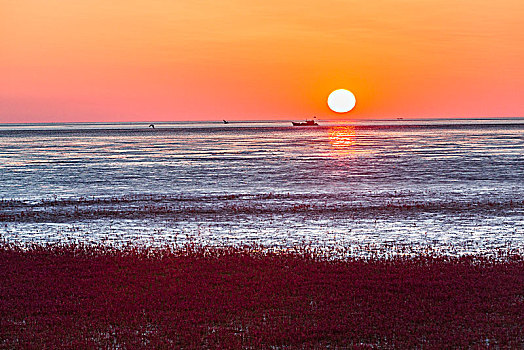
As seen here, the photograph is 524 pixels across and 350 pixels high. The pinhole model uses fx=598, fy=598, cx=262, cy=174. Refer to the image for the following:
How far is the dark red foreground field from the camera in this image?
38.1ft

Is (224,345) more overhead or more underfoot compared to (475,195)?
more underfoot

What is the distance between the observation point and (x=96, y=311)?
1318 cm

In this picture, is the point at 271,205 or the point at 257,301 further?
the point at 271,205

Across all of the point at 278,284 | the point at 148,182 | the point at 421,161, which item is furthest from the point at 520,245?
the point at 421,161

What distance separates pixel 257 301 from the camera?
13797 mm

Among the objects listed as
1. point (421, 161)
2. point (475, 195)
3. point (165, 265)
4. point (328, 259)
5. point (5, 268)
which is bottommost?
point (5, 268)

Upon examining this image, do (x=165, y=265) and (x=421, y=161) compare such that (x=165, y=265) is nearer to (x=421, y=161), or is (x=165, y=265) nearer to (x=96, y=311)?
(x=96, y=311)

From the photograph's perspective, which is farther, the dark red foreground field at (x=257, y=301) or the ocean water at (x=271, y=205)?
the ocean water at (x=271, y=205)

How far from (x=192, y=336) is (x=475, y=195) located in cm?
2761

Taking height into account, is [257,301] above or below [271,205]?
below

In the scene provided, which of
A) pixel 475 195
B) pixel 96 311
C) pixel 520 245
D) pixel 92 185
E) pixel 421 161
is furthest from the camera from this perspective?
pixel 421 161

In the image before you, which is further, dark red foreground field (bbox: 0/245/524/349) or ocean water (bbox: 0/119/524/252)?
ocean water (bbox: 0/119/524/252)

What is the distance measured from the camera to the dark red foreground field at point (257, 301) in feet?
38.1

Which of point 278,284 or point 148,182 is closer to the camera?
point 278,284
